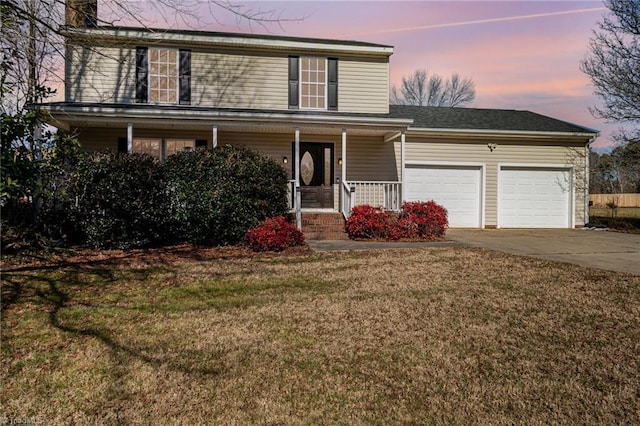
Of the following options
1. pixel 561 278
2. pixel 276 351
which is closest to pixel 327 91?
pixel 561 278

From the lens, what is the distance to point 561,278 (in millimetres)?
6156

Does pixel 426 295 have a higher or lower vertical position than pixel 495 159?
lower

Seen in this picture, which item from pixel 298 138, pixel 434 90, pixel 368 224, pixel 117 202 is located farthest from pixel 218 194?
pixel 434 90

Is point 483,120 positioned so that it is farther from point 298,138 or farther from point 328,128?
point 298,138

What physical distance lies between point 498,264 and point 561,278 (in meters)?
1.14

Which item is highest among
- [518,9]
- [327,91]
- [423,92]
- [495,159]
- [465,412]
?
[423,92]

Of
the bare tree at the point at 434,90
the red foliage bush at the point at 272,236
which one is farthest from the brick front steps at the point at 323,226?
the bare tree at the point at 434,90

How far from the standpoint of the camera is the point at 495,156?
48.0 feet

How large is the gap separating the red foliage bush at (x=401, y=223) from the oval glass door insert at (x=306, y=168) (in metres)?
3.41

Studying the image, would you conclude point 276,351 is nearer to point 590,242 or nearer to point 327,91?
point 590,242

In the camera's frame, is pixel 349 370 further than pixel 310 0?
No

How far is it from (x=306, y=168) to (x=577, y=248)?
26.3ft

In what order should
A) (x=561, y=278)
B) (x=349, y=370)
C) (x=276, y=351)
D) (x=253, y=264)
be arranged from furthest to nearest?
1. (x=253, y=264)
2. (x=561, y=278)
3. (x=276, y=351)
4. (x=349, y=370)

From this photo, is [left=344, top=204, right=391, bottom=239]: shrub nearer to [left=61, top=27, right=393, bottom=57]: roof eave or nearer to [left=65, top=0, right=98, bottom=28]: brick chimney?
[left=61, top=27, right=393, bottom=57]: roof eave
